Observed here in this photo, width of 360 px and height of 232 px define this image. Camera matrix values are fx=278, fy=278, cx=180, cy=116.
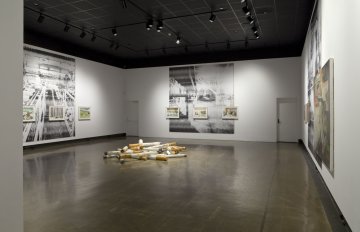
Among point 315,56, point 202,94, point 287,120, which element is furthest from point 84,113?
point 315,56

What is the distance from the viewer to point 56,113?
1300 cm

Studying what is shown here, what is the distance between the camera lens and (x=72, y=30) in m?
11.7

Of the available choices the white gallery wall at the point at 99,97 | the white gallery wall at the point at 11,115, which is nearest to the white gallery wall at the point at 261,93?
the white gallery wall at the point at 99,97

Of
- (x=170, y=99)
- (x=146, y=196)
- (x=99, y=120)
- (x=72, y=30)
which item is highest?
(x=72, y=30)

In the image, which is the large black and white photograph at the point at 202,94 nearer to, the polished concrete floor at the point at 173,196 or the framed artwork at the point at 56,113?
the framed artwork at the point at 56,113

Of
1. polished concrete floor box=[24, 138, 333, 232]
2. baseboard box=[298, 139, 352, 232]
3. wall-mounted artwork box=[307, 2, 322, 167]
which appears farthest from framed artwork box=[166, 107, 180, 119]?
baseboard box=[298, 139, 352, 232]

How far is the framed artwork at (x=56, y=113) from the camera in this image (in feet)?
41.7

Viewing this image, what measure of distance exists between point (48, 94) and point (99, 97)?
3630 mm

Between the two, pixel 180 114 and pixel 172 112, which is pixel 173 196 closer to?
pixel 180 114

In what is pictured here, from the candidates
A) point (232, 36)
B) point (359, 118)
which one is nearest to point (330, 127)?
point (359, 118)

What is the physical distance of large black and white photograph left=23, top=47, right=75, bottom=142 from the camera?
1163 cm

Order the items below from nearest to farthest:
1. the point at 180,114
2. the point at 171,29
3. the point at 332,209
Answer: the point at 332,209, the point at 171,29, the point at 180,114

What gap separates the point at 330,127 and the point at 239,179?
2.42m

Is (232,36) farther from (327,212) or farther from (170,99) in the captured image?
(327,212)
